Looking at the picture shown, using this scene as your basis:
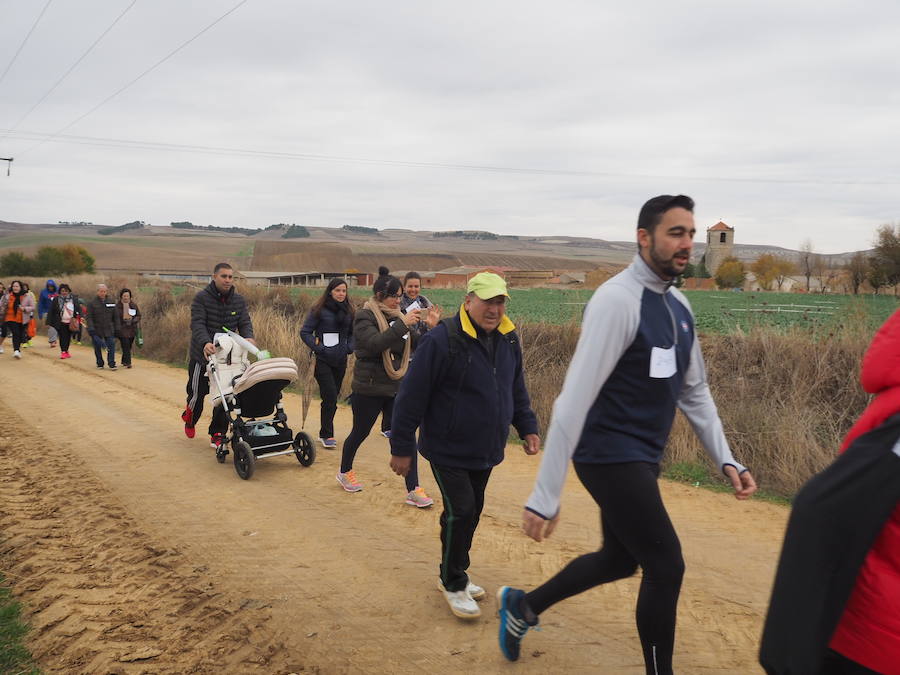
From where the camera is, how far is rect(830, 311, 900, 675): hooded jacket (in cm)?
182

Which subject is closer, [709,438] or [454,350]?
[709,438]

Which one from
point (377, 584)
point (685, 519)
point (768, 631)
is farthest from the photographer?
point (685, 519)

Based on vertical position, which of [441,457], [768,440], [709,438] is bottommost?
[768,440]

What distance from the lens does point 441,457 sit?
429cm

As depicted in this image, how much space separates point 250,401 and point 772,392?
6167mm

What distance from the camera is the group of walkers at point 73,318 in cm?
1641

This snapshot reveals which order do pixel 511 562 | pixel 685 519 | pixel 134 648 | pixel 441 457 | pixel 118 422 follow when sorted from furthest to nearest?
pixel 118 422, pixel 685 519, pixel 511 562, pixel 441 457, pixel 134 648

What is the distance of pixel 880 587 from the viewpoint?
184 cm

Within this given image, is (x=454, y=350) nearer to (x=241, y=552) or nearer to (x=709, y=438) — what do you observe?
(x=709, y=438)

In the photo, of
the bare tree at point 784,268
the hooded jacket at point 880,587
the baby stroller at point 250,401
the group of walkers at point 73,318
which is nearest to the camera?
the hooded jacket at point 880,587

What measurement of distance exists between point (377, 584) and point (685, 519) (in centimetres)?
283

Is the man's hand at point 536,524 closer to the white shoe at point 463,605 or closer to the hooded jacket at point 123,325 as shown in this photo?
the white shoe at point 463,605

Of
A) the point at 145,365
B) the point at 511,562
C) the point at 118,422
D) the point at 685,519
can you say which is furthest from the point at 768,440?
the point at 145,365

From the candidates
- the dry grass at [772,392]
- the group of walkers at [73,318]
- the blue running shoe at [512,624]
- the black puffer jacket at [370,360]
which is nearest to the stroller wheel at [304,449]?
the black puffer jacket at [370,360]
